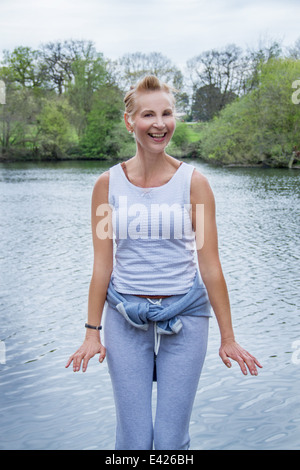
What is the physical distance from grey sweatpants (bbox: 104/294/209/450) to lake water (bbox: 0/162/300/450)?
1985 millimetres

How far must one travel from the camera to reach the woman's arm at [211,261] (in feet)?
7.10

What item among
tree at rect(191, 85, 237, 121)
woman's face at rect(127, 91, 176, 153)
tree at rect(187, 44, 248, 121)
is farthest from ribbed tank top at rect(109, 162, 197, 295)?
tree at rect(191, 85, 237, 121)

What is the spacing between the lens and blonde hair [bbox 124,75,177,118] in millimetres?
2186

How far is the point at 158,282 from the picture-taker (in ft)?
7.14

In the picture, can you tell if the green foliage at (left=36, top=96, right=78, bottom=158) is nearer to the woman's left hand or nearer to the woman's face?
the woman's face

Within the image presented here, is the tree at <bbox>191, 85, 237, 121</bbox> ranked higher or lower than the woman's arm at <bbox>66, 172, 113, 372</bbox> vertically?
higher

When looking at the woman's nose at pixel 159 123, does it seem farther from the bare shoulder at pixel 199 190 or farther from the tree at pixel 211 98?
the tree at pixel 211 98

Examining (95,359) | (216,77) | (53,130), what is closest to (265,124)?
(216,77)

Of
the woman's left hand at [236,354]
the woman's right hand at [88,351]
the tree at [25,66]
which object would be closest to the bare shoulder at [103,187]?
the woman's right hand at [88,351]

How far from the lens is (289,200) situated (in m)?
19.0

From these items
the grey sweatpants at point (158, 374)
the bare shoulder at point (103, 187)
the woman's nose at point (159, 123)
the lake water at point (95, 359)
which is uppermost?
the woman's nose at point (159, 123)

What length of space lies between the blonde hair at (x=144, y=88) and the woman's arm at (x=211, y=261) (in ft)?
0.99

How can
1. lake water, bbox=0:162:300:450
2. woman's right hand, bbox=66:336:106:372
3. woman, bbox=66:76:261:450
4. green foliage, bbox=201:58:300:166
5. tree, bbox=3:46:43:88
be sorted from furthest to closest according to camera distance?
tree, bbox=3:46:43:88, green foliage, bbox=201:58:300:166, lake water, bbox=0:162:300:450, woman's right hand, bbox=66:336:106:372, woman, bbox=66:76:261:450

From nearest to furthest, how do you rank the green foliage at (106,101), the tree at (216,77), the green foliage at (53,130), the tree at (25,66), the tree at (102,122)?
the green foliage at (106,101), the green foliage at (53,130), the tree at (216,77), the tree at (102,122), the tree at (25,66)
